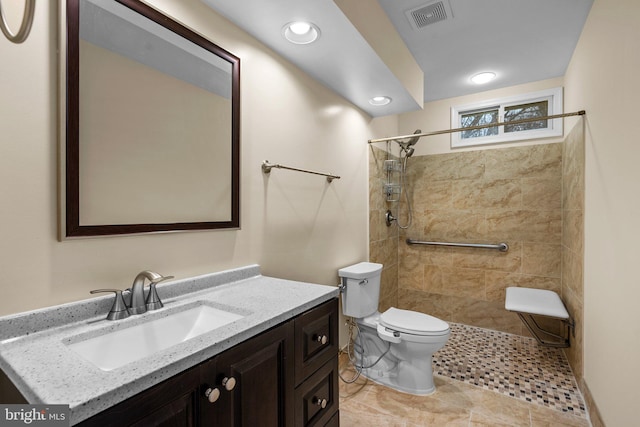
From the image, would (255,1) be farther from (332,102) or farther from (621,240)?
(621,240)

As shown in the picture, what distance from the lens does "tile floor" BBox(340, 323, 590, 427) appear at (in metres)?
1.86

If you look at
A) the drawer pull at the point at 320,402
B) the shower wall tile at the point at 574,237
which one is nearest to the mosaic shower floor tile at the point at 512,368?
the shower wall tile at the point at 574,237

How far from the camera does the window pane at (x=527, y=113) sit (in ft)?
9.95

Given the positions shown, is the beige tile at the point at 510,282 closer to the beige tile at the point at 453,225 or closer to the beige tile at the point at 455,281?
the beige tile at the point at 455,281

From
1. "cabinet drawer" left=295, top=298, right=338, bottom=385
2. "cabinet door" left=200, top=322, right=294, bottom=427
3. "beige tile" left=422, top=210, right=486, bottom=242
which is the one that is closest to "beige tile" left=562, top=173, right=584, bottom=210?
"beige tile" left=422, top=210, right=486, bottom=242

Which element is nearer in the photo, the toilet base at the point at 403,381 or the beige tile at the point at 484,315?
the toilet base at the point at 403,381

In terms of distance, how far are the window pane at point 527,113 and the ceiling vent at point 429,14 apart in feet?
5.36

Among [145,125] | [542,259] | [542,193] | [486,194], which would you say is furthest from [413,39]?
[542,259]

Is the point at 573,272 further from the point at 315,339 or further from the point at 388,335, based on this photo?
the point at 315,339

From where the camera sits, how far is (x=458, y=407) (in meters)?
1.97

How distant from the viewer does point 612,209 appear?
5.17 feet

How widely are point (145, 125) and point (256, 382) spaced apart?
1.02 meters

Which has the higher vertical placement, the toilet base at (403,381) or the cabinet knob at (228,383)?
the cabinet knob at (228,383)

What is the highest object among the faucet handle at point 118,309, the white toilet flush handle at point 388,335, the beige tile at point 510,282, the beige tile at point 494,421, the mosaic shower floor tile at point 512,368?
the faucet handle at point 118,309
